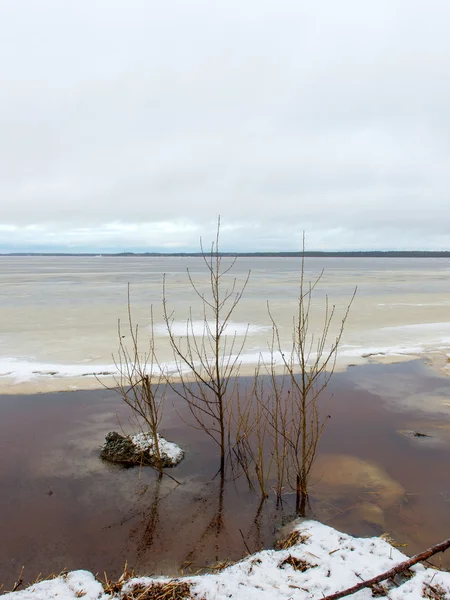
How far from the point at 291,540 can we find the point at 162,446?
2392 millimetres

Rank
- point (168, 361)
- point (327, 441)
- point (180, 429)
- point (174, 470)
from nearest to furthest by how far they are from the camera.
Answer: point (174, 470) → point (327, 441) → point (180, 429) → point (168, 361)

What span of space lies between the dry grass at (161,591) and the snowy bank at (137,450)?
84.1 inches

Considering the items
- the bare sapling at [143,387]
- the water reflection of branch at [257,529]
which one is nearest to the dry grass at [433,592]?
the water reflection of branch at [257,529]

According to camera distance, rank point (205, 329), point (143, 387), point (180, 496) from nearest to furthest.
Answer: point (180, 496) < point (143, 387) < point (205, 329)

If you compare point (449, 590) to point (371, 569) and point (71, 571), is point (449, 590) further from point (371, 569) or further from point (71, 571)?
point (71, 571)

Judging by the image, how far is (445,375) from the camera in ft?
30.2

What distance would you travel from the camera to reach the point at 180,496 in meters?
4.94

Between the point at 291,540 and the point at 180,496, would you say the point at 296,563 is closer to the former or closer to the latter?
the point at 291,540

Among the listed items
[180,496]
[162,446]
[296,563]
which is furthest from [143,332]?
[296,563]

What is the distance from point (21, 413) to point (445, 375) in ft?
27.6

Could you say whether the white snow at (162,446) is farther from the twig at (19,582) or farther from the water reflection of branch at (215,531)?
the twig at (19,582)

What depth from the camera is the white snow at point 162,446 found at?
568cm


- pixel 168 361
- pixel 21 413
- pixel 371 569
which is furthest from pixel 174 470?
pixel 168 361

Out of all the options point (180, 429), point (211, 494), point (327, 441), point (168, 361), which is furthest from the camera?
point (168, 361)
